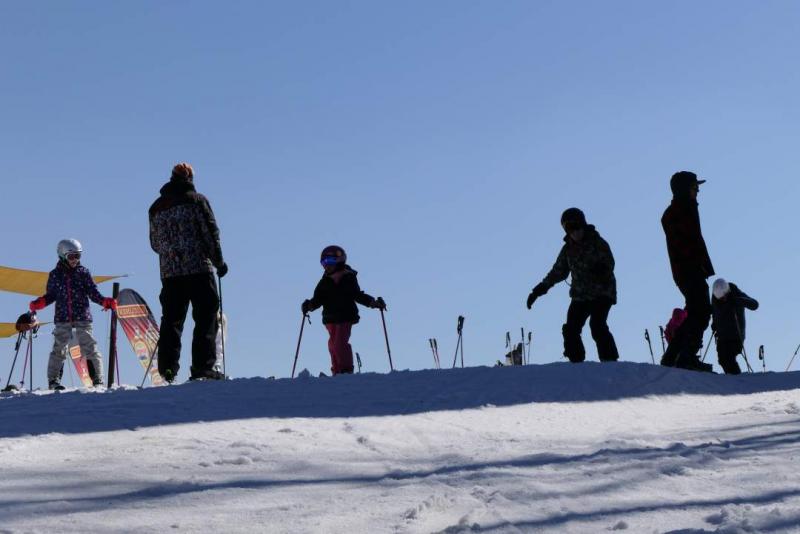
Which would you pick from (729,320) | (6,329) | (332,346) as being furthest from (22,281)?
(729,320)

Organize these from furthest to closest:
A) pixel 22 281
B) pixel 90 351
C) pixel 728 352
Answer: pixel 22 281
pixel 728 352
pixel 90 351

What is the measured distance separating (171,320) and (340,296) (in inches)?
80.0

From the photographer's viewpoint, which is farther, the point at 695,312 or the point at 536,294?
the point at 536,294

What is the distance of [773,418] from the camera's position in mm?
6914

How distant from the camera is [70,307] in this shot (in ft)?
37.1

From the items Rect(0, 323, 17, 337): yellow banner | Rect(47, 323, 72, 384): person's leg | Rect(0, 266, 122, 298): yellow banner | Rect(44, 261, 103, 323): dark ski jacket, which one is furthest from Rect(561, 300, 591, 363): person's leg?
Rect(0, 323, 17, 337): yellow banner

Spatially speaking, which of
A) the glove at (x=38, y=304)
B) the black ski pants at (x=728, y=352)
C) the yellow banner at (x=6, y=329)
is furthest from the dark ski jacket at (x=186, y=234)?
the yellow banner at (x=6, y=329)

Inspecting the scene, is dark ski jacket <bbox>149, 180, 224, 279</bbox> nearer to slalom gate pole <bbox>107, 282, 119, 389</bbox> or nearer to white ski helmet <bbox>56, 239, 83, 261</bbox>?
white ski helmet <bbox>56, 239, 83, 261</bbox>

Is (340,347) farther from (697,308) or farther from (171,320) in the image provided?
(697,308)

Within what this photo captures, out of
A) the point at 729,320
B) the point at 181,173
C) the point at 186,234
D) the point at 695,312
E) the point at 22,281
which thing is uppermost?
the point at 22,281

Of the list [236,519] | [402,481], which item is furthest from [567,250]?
[236,519]

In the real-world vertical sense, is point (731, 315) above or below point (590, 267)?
below

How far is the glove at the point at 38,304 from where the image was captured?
11.6 metres

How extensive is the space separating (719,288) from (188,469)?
10.0 meters
